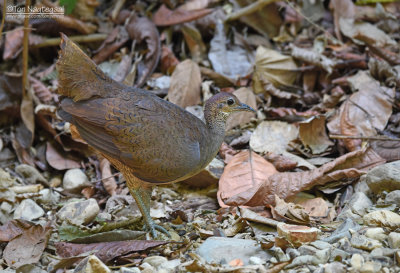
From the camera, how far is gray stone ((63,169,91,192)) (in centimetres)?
496

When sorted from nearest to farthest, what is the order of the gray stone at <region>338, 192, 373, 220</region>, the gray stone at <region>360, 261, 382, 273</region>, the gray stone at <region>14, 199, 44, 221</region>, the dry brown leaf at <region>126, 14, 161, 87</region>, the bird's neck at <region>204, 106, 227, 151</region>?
the gray stone at <region>360, 261, 382, 273</region> → the gray stone at <region>338, 192, 373, 220</region> → the bird's neck at <region>204, 106, 227, 151</region> → the gray stone at <region>14, 199, 44, 221</region> → the dry brown leaf at <region>126, 14, 161, 87</region>

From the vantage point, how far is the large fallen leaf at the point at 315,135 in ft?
16.2

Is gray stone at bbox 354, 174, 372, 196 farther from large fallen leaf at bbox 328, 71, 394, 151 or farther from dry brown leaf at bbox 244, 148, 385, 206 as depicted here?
large fallen leaf at bbox 328, 71, 394, 151

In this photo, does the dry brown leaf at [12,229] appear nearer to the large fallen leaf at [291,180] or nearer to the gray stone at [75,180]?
the gray stone at [75,180]

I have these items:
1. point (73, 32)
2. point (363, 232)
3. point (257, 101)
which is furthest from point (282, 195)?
point (73, 32)

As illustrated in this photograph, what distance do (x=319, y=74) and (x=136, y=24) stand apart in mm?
2163

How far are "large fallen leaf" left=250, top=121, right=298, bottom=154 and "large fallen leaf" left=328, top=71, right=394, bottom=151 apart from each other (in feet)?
1.30

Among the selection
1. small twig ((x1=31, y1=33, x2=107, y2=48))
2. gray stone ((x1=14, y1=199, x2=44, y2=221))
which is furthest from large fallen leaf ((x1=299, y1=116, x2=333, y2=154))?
small twig ((x1=31, y1=33, x2=107, y2=48))

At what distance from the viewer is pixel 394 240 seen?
314 cm

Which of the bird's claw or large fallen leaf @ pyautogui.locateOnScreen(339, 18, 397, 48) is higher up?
large fallen leaf @ pyautogui.locateOnScreen(339, 18, 397, 48)

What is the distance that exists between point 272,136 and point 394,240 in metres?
2.14

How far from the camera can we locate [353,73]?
572 cm

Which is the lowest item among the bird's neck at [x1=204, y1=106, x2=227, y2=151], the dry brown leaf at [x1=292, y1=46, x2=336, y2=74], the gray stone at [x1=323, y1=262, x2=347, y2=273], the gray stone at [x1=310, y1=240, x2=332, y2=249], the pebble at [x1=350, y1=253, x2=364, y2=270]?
the gray stone at [x1=310, y1=240, x2=332, y2=249]

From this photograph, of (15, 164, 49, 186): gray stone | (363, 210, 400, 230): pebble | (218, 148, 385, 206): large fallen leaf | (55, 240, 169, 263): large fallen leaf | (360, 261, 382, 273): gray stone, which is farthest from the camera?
(15, 164, 49, 186): gray stone
